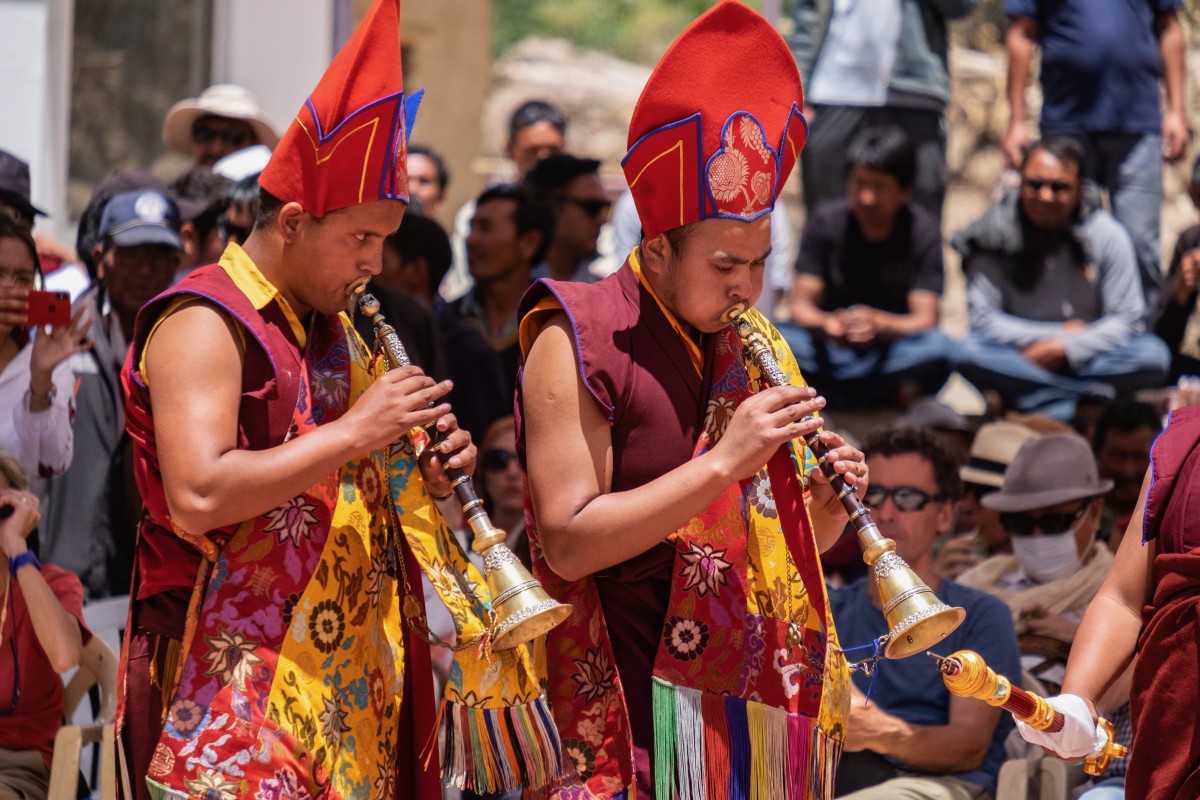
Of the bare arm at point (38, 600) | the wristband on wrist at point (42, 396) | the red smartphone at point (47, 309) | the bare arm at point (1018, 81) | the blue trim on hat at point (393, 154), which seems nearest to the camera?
the blue trim on hat at point (393, 154)

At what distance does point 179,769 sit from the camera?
292 cm

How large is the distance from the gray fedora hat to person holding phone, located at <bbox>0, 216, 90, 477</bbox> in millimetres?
2962

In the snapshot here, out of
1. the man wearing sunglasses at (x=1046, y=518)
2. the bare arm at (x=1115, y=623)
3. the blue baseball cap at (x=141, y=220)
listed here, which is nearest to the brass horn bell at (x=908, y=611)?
the bare arm at (x=1115, y=623)

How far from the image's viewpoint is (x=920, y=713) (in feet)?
15.1

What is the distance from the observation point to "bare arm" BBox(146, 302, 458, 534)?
9.34ft

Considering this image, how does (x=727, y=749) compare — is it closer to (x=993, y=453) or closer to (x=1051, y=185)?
(x=993, y=453)

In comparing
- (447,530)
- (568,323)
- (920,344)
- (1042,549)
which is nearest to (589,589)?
(447,530)

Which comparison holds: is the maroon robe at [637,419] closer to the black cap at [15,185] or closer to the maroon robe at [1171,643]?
the maroon robe at [1171,643]

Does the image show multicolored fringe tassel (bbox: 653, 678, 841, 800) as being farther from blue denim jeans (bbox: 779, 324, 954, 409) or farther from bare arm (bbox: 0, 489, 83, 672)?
blue denim jeans (bbox: 779, 324, 954, 409)

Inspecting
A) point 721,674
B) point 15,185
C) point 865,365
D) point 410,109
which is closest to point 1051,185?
point 865,365

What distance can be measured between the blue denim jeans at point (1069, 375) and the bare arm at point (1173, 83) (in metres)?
1.13

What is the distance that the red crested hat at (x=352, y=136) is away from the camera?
3.05 meters

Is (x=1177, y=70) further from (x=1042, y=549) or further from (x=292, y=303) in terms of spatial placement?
(x=292, y=303)

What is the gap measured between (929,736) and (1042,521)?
129cm
